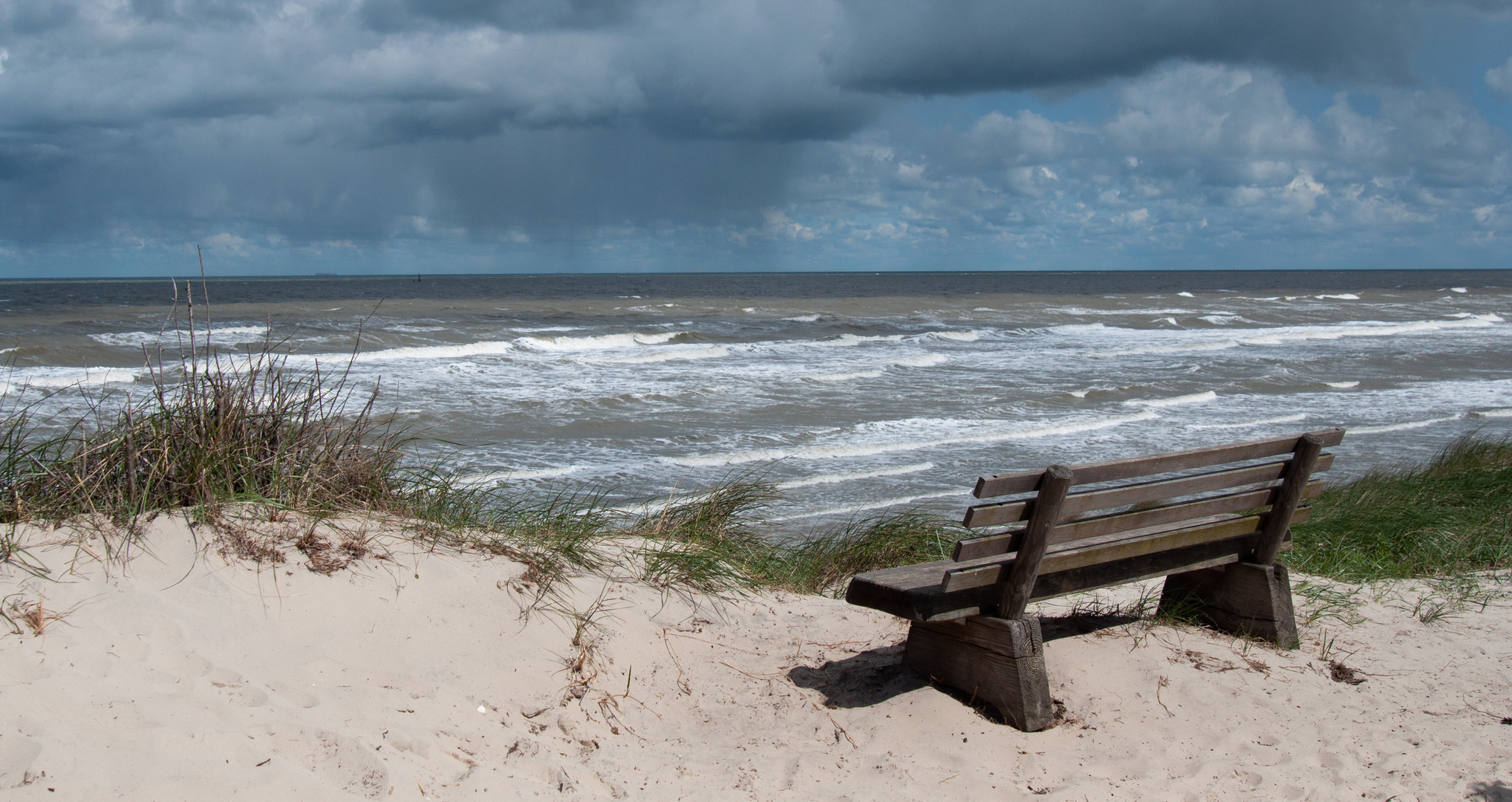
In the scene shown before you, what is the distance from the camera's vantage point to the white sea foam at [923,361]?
20.6 m

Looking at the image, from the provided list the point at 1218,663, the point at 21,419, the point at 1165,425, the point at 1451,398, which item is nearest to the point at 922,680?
the point at 1218,663

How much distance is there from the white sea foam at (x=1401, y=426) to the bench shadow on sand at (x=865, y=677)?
10.1 metres

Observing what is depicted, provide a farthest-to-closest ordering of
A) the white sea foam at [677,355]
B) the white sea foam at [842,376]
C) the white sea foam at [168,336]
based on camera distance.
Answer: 1. the white sea foam at [168,336]
2. the white sea foam at [677,355]
3. the white sea foam at [842,376]

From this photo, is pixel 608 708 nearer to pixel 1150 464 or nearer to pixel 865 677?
pixel 865 677

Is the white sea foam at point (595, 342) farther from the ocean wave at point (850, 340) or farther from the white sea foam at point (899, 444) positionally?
the white sea foam at point (899, 444)

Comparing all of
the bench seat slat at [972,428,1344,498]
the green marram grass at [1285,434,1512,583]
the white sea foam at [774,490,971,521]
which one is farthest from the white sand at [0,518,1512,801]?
the white sea foam at [774,490,971,521]

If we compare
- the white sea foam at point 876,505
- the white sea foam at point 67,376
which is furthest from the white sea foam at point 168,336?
the white sea foam at point 876,505

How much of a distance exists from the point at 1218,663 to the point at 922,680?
1325 mm

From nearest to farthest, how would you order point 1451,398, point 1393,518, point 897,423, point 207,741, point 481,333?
point 207,741 < point 1393,518 < point 897,423 < point 1451,398 < point 481,333

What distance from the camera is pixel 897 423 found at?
12.9 metres

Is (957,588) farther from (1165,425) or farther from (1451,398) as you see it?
(1451,398)

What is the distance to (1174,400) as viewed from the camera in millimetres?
15430

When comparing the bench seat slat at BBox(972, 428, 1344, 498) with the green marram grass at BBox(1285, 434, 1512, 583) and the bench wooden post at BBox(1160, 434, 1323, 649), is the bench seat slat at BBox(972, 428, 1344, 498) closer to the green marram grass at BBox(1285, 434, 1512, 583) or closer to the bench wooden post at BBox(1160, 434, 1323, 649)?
the bench wooden post at BBox(1160, 434, 1323, 649)

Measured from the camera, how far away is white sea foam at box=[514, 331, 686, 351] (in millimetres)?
24656
